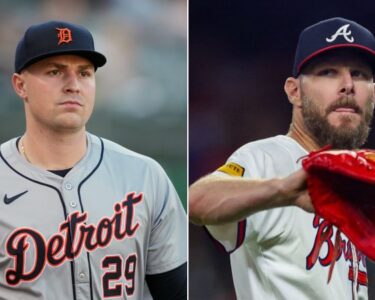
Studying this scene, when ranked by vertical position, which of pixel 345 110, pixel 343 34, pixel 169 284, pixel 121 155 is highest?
pixel 343 34

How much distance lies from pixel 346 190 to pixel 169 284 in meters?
0.56

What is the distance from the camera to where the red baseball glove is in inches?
55.1

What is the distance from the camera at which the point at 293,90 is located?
1.88m

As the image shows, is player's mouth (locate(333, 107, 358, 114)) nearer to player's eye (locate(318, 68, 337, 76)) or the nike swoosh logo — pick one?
player's eye (locate(318, 68, 337, 76))

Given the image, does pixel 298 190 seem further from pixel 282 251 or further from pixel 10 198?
pixel 10 198

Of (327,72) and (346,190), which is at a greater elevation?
(327,72)

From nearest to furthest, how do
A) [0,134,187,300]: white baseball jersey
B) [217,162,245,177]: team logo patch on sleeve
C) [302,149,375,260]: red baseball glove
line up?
[302,149,375,260]: red baseball glove, [0,134,187,300]: white baseball jersey, [217,162,245,177]: team logo patch on sleeve

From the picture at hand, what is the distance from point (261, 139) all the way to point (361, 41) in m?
0.37

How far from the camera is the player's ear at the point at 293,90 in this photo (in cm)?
187

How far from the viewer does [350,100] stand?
6.07 feet

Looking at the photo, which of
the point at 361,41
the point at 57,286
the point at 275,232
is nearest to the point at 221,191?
the point at 275,232

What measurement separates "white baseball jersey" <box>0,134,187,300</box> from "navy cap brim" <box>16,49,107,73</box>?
19 cm

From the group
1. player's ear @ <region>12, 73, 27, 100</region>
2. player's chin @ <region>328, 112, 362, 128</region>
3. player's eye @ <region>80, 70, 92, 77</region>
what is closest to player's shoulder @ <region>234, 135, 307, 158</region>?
player's chin @ <region>328, 112, 362, 128</region>

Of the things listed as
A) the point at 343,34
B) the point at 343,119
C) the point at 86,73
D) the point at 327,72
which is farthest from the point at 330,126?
the point at 86,73
